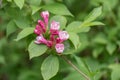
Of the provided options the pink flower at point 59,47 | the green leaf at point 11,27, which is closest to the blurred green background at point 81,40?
the green leaf at point 11,27

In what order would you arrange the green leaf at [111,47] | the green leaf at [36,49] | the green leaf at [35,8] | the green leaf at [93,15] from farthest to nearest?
the green leaf at [111,47]
the green leaf at [35,8]
the green leaf at [93,15]
the green leaf at [36,49]

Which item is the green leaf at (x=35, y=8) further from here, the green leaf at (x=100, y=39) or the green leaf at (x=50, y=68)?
the green leaf at (x=100, y=39)

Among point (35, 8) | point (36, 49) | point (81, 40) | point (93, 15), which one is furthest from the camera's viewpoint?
point (81, 40)

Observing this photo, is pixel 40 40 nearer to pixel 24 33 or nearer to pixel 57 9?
pixel 24 33

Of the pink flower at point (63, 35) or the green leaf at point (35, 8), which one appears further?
the green leaf at point (35, 8)

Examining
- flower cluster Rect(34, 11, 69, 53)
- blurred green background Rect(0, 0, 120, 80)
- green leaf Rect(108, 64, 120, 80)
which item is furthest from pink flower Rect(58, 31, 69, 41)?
green leaf Rect(108, 64, 120, 80)

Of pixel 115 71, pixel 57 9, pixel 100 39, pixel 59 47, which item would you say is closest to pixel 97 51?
pixel 100 39
